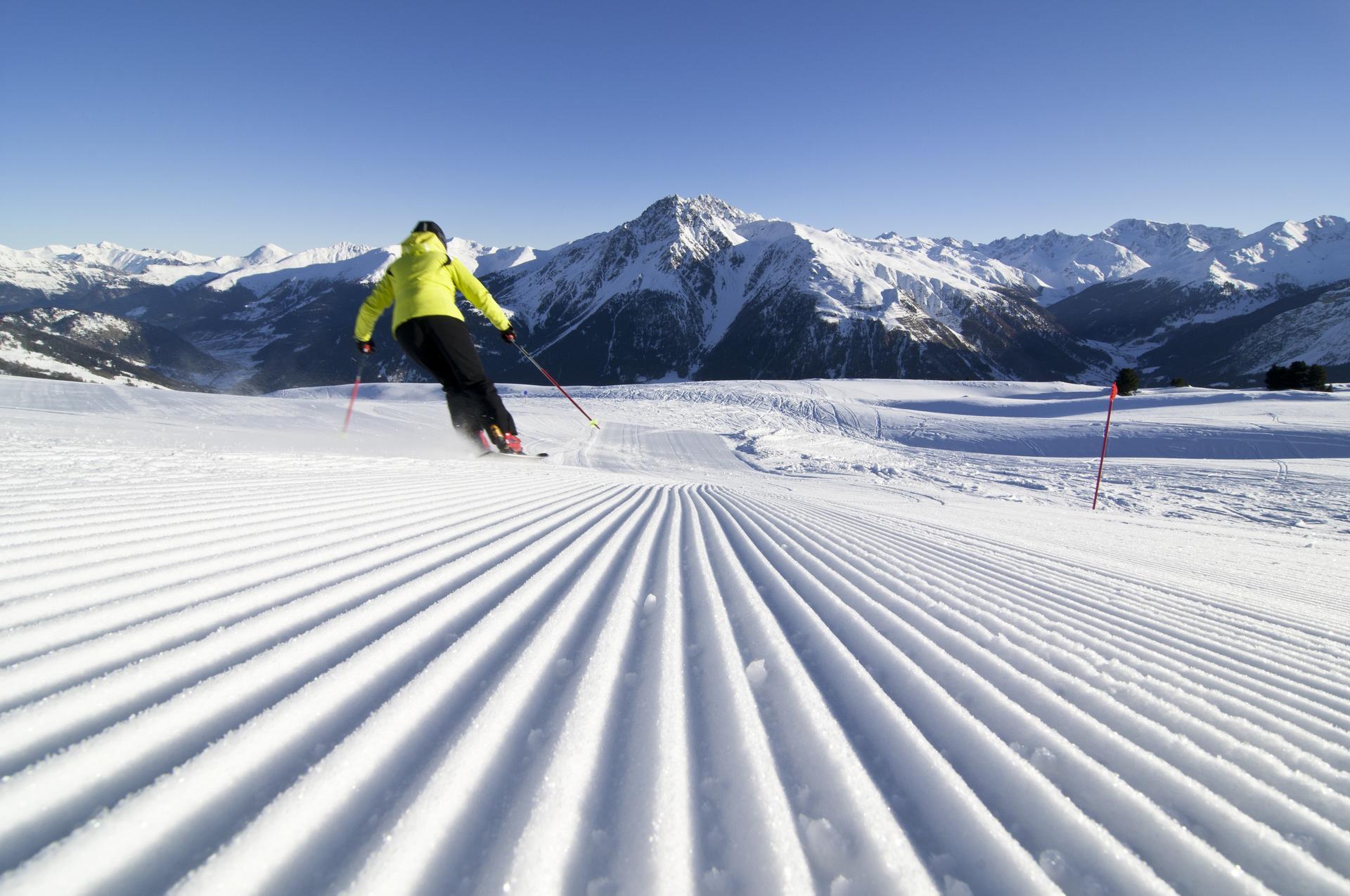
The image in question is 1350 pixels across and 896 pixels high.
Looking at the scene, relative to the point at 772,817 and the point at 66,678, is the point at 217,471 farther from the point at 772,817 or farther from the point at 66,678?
the point at 772,817

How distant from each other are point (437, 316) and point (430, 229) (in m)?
1.16

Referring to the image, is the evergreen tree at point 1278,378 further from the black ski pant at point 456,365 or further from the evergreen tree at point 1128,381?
the black ski pant at point 456,365

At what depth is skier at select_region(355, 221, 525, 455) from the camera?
640cm

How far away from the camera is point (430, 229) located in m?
6.70

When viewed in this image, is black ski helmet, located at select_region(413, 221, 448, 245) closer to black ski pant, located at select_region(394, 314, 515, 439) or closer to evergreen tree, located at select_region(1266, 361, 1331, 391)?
black ski pant, located at select_region(394, 314, 515, 439)

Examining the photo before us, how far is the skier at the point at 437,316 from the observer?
21.0 feet

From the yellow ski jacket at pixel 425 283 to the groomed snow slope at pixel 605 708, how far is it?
3172 mm

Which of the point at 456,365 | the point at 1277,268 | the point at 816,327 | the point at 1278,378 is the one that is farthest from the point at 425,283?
the point at 1277,268

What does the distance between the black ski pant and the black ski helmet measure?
0.99m

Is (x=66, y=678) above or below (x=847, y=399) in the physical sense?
below

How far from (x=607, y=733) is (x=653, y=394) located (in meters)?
24.1

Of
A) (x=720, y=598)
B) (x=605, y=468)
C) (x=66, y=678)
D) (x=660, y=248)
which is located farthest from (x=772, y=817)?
(x=660, y=248)

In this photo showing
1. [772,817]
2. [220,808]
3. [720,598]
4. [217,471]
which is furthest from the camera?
[217,471]

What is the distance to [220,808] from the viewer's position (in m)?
0.90
